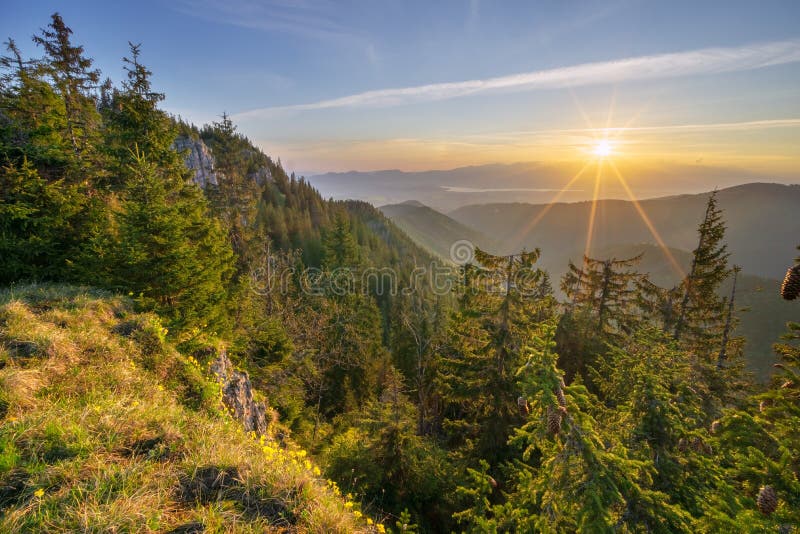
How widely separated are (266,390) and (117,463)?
1567 cm

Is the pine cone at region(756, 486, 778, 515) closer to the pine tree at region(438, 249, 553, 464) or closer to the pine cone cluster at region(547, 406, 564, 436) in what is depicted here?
the pine cone cluster at region(547, 406, 564, 436)

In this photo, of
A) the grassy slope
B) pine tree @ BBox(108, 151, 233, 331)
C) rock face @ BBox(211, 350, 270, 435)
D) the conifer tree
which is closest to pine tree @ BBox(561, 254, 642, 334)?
the conifer tree

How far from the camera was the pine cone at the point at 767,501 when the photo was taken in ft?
12.7

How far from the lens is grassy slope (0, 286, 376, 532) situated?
3.01m

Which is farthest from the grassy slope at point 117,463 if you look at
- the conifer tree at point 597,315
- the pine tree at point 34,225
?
the conifer tree at point 597,315

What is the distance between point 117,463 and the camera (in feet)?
12.2

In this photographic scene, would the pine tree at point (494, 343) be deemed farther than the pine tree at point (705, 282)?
No

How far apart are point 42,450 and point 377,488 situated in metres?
10.9

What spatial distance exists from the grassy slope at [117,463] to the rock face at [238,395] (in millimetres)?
3704

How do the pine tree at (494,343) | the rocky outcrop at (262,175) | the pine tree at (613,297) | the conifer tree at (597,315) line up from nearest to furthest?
the pine tree at (494,343)
the conifer tree at (597,315)
the pine tree at (613,297)
the rocky outcrop at (262,175)

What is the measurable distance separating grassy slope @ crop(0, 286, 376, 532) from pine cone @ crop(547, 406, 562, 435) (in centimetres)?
275

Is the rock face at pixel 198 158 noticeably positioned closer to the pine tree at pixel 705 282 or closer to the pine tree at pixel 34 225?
the pine tree at pixel 34 225

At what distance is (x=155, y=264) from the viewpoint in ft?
33.0

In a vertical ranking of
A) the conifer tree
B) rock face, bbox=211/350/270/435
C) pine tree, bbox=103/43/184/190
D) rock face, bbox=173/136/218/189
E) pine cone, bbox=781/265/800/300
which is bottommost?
rock face, bbox=211/350/270/435
